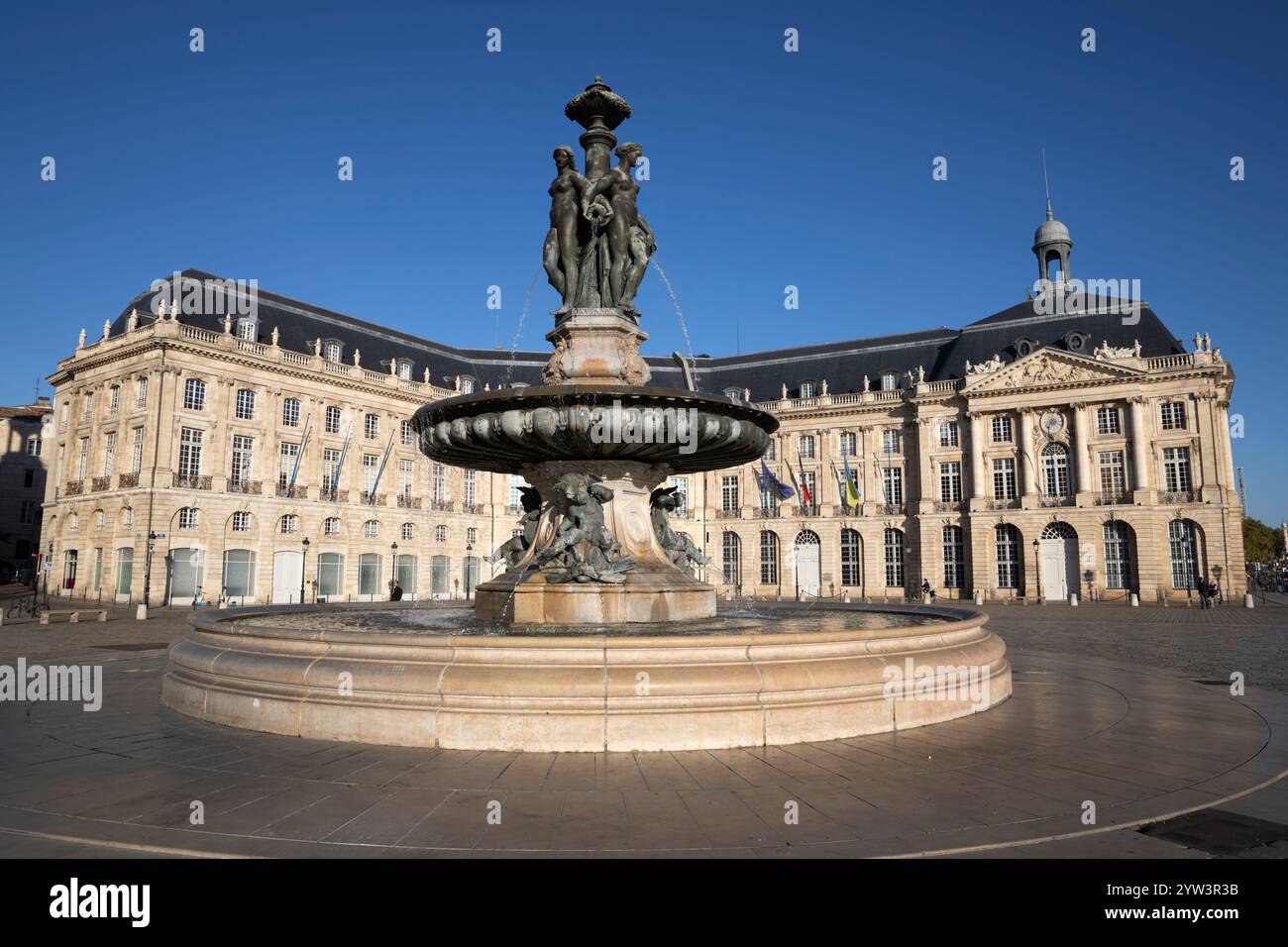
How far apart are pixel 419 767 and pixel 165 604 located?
41600 mm

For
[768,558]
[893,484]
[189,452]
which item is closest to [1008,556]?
[893,484]

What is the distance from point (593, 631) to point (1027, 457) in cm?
Answer: 4919

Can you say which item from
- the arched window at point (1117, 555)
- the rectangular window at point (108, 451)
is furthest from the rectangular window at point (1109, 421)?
the rectangular window at point (108, 451)

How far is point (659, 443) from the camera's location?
9.55 meters

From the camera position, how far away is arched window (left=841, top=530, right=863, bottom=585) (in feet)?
188

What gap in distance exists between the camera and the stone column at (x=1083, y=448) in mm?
49062

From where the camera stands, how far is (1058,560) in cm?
4938

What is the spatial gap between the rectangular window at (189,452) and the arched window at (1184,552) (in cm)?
5566

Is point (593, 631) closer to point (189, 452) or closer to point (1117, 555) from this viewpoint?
point (189, 452)

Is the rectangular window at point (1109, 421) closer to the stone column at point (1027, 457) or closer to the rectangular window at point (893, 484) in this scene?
the stone column at point (1027, 457)

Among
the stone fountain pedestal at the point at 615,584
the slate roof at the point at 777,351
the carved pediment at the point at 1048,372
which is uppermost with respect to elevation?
the slate roof at the point at 777,351

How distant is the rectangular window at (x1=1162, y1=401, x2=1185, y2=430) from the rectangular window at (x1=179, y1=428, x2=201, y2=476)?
5579 cm

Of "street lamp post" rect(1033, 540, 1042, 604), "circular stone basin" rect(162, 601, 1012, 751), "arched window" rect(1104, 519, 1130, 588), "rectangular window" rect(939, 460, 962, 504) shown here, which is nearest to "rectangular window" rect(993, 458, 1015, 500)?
"rectangular window" rect(939, 460, 962, 504)
